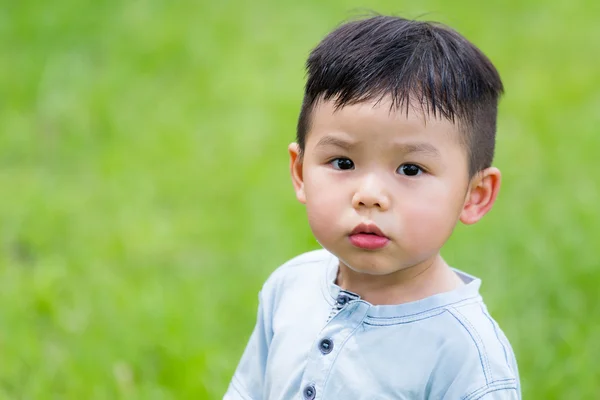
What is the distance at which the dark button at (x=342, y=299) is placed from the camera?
2.20 meters

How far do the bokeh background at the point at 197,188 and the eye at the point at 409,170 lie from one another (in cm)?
150

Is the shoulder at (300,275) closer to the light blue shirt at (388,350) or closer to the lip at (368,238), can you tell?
the light blue shirt at (388,350)

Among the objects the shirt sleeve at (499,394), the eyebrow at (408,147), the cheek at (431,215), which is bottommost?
the shirt sleeve at (499,394)

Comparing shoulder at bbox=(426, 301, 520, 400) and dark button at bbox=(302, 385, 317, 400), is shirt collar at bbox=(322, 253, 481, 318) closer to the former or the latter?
shoulder at bbox=(426, 301, 520, 400)

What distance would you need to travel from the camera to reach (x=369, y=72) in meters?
2.05

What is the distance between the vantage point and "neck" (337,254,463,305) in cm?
219

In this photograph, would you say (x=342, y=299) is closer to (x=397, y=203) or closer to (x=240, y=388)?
(x=397, y=203)

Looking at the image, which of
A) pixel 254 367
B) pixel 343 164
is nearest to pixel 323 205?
pixel 343 164

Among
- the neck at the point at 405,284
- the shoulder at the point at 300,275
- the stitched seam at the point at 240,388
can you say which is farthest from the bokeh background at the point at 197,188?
the neck at the point at 405,284

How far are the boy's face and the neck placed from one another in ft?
0.34

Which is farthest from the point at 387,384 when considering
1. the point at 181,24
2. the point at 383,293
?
the point at 181,24

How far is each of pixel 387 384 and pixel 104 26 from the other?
4537 millimetres

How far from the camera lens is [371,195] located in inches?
78.4

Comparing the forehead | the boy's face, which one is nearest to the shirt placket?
the boy's face
